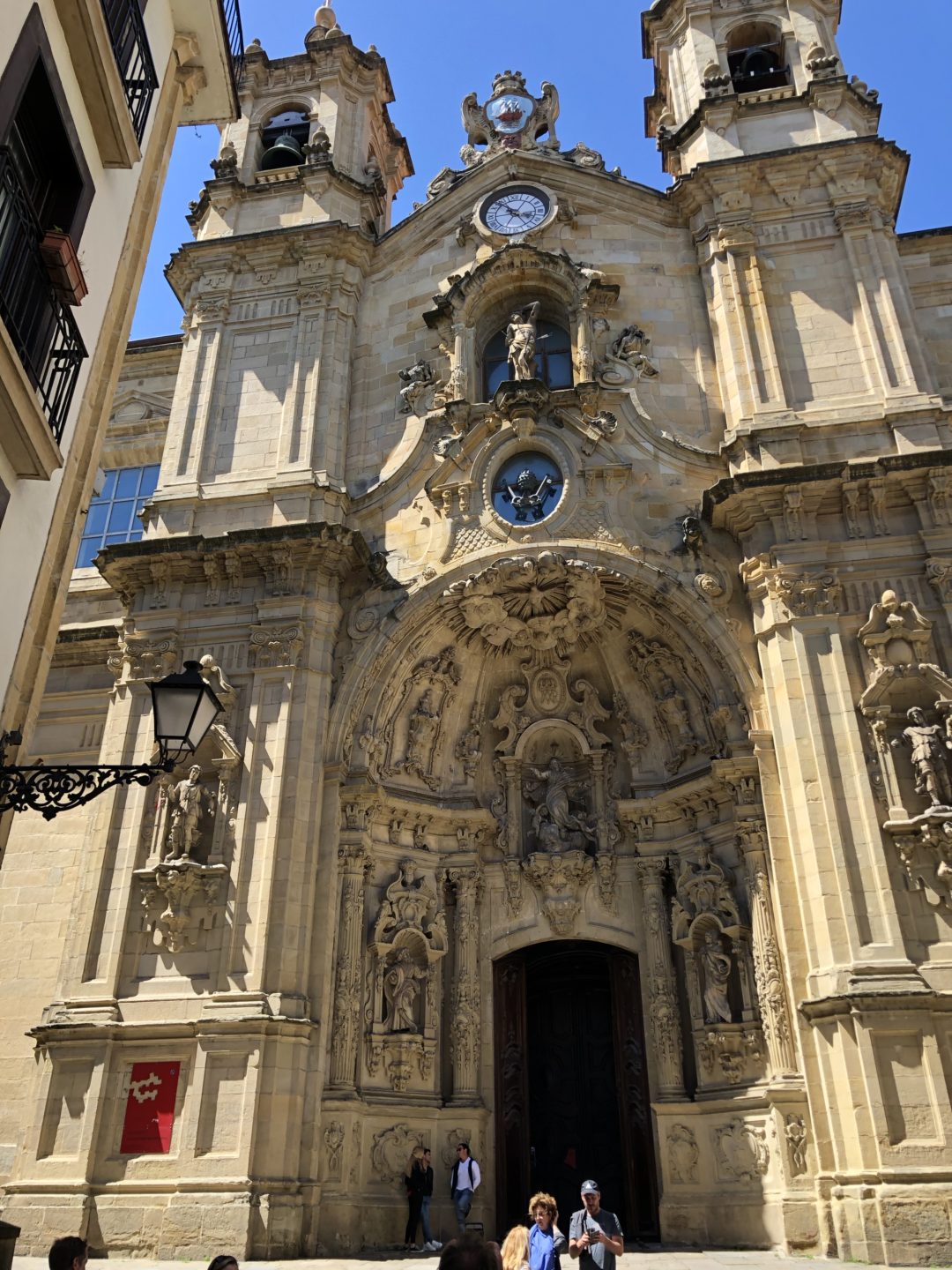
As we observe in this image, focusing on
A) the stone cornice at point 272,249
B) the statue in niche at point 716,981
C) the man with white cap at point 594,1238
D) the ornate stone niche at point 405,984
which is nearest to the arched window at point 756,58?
the stone cornice at point 272,249

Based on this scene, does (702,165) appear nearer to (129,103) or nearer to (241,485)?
(241,485)

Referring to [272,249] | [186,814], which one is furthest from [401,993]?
[272,249]

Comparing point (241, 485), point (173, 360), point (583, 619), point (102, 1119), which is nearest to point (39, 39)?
point (241, 485)

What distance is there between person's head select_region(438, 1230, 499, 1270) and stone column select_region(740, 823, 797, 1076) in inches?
380

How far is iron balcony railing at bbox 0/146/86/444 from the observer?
795 cm

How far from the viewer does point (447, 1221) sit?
13.7 meters

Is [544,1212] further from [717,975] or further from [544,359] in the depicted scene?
[544,359]

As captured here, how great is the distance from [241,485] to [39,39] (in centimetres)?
919

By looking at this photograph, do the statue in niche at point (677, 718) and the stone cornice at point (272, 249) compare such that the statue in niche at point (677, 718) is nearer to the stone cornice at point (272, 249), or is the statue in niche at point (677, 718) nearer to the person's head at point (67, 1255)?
the stone cornice at point (272, 249)

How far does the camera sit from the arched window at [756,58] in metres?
20.3

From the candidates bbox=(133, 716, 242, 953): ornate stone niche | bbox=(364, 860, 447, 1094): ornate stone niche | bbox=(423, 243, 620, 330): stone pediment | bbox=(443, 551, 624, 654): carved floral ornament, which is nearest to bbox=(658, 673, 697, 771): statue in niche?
bbox=(443, 551, 624, 654): carved floral ornament

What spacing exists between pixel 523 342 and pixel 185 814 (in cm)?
896

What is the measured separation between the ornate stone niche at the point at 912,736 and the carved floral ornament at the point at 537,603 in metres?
3.69

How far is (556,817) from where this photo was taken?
15.9 meters
